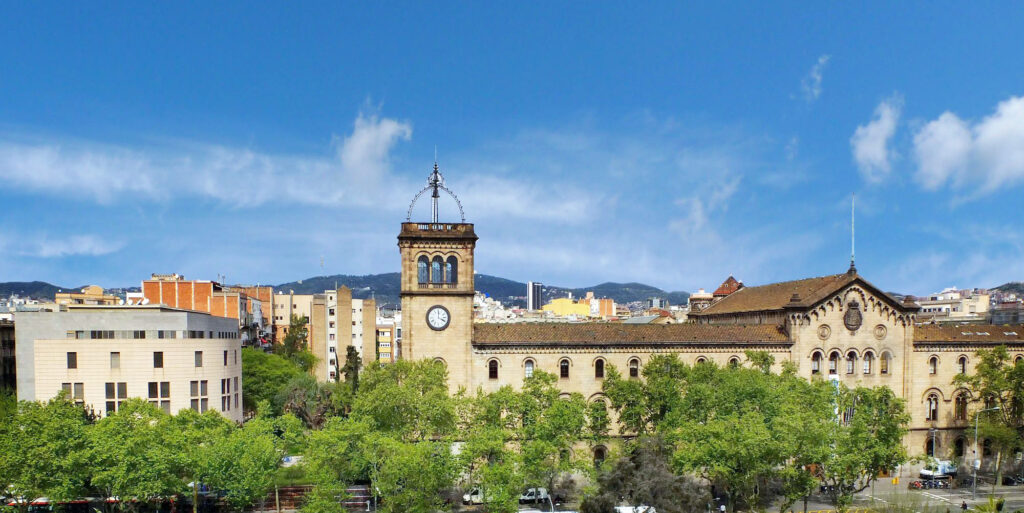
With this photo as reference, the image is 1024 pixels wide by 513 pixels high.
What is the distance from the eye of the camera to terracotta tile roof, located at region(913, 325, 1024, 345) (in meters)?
64.1

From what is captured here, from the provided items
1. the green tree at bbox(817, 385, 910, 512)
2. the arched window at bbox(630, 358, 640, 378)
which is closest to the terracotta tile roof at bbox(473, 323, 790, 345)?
the arched window at bbox(630, 358, 640, 378)

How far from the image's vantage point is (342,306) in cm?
14075

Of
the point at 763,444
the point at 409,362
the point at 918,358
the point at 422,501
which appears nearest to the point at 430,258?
the point at 409,362

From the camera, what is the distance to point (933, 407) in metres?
64.2

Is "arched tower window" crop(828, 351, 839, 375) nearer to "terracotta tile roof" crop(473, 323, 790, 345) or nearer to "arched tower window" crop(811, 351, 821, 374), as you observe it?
"arched tower window" crop(811, 351, 821, 374)

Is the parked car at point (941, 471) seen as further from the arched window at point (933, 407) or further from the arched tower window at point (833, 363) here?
the arched tower window at point (833, 363)

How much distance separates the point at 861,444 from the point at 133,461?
4755cm

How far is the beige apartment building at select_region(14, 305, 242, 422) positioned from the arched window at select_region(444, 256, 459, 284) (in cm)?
2548

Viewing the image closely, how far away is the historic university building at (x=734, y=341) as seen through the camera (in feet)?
189

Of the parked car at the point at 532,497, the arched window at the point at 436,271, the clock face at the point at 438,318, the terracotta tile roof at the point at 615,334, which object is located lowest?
the parked car at the point at 532,497

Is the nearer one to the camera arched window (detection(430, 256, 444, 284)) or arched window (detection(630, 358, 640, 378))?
arched window (detection(430, 256, 444, 284))

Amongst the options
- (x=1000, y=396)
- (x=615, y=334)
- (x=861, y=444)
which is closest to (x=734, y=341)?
(x=615, y=334)

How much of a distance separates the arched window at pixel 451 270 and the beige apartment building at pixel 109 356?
25.5 m

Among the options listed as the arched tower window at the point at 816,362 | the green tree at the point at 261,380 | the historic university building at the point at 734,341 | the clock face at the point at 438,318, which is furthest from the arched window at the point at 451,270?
the green tree at the point at 261,380
